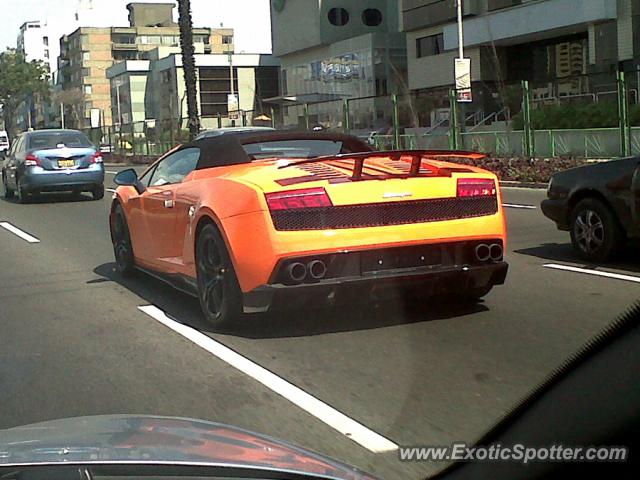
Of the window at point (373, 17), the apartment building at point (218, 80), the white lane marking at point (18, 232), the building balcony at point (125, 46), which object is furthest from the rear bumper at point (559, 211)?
the building balcony at point (125, 46)

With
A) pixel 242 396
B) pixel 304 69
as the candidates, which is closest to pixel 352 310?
pixel 242 396

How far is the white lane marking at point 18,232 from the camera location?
513 inches

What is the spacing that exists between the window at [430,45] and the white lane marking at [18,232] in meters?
34.9

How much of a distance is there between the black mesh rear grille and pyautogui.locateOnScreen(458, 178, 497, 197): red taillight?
4 cm

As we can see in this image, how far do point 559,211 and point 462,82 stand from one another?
16747 mm

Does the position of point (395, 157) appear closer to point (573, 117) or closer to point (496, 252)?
point (496, 252)

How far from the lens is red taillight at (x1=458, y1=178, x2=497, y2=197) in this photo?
634 centimetres

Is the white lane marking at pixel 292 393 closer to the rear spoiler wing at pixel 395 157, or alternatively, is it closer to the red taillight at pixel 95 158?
the rear spoiler wing at pixel 395 157

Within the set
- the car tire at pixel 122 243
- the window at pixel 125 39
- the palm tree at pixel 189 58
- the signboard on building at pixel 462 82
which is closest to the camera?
the car tire at pixel 122 243

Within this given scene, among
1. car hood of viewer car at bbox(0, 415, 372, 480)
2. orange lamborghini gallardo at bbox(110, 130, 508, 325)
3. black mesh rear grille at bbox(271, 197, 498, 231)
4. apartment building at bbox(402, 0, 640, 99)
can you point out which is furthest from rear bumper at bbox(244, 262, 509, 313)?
apartment building at bbox(402, 0, 640, 99)

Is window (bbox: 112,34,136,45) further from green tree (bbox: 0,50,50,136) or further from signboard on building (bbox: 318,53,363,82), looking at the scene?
signboard on building (bbox: 318,53,363,82)

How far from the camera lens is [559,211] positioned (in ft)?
30.7

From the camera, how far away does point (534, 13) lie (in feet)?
126

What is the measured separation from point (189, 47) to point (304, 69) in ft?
93.2
